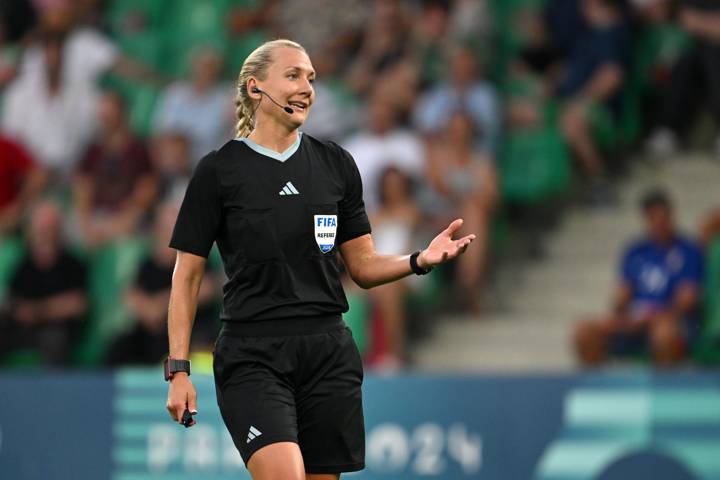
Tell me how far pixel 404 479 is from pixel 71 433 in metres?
2.03

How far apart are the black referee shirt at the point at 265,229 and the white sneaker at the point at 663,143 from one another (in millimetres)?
6519

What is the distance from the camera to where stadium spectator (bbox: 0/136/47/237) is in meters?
11.2

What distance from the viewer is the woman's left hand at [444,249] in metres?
4.66

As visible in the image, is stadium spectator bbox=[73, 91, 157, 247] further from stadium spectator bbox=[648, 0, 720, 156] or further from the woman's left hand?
the woman's left hand

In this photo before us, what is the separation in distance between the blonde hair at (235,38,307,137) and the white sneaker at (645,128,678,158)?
6.48m

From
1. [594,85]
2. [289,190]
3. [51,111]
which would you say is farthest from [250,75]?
[51,111]

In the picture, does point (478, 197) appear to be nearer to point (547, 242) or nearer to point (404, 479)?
point (547, 242)

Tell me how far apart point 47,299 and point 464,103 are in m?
3.46

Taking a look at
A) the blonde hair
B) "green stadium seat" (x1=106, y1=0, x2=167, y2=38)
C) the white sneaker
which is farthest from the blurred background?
the blonde hair

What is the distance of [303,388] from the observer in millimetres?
4832

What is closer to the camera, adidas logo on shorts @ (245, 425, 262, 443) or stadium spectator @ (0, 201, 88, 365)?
adidas logo on shorts @ (245, 425, 262, 443)

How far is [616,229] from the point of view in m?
10.8

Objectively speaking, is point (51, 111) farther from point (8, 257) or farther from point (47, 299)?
point (47, 299)

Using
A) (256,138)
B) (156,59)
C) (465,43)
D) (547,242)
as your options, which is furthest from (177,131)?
(256,138)
